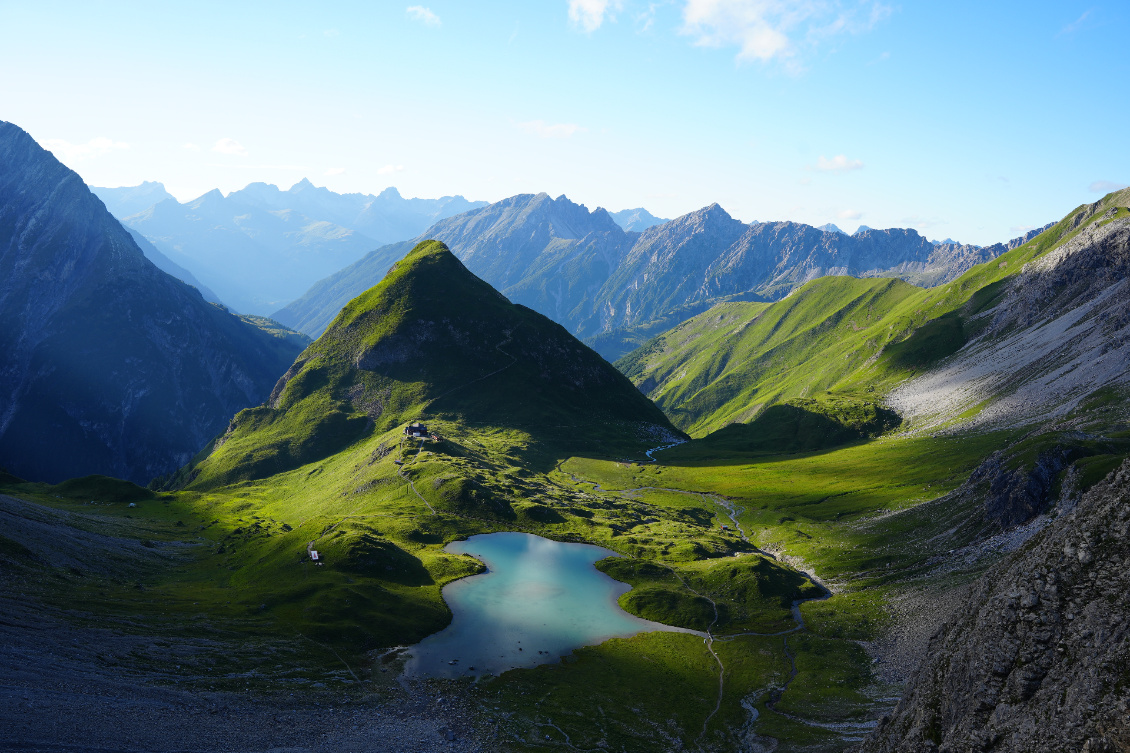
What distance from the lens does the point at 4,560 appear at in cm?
9438

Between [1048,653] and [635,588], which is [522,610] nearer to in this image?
[635,588]

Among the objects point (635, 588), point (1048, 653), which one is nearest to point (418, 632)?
point (635, 588)

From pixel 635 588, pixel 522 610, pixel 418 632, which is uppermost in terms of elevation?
pixel 418 632

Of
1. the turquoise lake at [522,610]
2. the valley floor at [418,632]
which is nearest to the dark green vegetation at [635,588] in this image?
the valley floor at [418,632]

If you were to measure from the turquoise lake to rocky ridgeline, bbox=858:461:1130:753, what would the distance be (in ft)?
238

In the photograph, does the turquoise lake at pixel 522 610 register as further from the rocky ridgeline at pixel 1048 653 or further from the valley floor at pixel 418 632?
the rocky ridgeline at pixel 1048 653

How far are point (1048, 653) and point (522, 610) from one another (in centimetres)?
10128

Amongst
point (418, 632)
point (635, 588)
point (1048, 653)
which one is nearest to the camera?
point (1048, 653)

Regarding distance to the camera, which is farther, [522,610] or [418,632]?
[522,610]

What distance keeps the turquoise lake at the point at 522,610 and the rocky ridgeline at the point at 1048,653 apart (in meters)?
72.5

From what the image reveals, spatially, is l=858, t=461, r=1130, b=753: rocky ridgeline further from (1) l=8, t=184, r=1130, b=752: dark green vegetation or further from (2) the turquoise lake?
(2) the turquoise lake

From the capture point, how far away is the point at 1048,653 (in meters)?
36.2

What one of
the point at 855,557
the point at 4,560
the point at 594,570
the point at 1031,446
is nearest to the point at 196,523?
the point at 4,560

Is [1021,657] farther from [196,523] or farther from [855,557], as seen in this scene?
[196,523]
